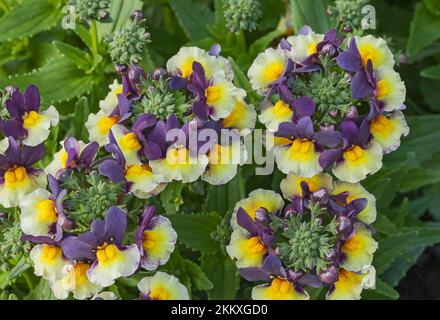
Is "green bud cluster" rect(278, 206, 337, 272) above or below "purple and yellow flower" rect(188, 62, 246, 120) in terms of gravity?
below

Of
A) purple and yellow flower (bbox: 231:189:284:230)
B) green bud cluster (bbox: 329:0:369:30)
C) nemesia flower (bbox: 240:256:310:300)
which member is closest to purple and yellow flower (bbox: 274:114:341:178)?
purple and yellow flower (bbox: 231:189:284:230)

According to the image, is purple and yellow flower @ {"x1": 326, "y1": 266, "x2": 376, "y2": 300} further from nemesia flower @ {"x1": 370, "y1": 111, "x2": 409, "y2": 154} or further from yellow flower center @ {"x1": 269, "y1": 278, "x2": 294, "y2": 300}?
nemesia flower @ {"x1": 370, "y1": 111, "x2": 409, "y2": 154}

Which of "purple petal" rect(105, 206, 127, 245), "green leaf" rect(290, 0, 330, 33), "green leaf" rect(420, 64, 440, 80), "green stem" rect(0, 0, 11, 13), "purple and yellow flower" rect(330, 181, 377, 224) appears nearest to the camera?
"purple petal" rect(105, 206, 127, 245)

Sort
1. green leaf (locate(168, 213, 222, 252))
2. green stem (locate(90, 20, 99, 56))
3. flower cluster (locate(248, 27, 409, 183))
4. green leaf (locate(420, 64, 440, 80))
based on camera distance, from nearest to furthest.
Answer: flower cluster (locate(248, 27, 409, 183)) < green leaf (locate(168, 213, 222, 252)) < green stem (locate(90, 20, 99, 56)) < green leaf (locate(420, 64, 440, 80))

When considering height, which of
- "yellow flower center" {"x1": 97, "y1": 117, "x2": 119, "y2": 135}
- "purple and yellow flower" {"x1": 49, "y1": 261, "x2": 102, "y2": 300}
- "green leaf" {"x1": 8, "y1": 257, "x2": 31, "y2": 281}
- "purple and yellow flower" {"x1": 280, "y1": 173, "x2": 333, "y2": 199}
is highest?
"yellow flower center" {"x1": 97, "y1": 117, "x2": 119, "y2": 135}

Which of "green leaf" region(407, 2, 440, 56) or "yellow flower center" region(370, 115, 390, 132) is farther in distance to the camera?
"green leaf" region(407, 2, 440, 56)

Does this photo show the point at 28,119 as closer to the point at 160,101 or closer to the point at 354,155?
the point at 160,101
